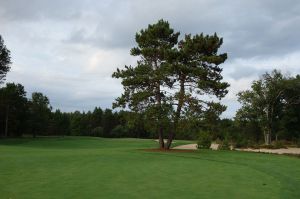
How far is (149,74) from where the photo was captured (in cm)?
3428

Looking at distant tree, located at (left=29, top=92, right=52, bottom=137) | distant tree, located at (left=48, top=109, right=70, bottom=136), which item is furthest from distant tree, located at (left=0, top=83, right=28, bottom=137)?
distant tree, located at (left=48, top=109, right=70, bottom=136)

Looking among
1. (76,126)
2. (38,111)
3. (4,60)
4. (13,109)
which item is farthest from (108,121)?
(4,60)

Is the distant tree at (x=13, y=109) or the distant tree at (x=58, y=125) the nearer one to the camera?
the distant tree at (x=13, y=109)

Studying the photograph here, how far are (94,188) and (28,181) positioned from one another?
2.56 metres

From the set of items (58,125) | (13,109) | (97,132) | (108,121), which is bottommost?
(97,132)

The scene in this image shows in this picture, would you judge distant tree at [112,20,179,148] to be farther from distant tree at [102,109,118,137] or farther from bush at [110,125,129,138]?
distant tree at [102,109,118,137]

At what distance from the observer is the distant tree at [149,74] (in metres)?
33.9

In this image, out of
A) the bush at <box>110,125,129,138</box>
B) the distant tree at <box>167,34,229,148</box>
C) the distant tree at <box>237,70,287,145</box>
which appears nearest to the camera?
the distant tree at <box>167,34,229,148</box>

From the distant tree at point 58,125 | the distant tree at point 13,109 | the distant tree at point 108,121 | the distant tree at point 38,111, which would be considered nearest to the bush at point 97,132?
the distant tree at point 108,121

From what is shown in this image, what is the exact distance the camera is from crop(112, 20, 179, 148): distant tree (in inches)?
1335

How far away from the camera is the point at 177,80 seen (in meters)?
34.5

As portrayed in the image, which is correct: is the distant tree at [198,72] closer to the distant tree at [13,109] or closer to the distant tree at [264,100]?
the distant tree at [264,100]

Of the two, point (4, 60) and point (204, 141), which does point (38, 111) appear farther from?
point (204, 141)

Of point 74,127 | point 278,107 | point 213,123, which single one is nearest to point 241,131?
point 278,107
